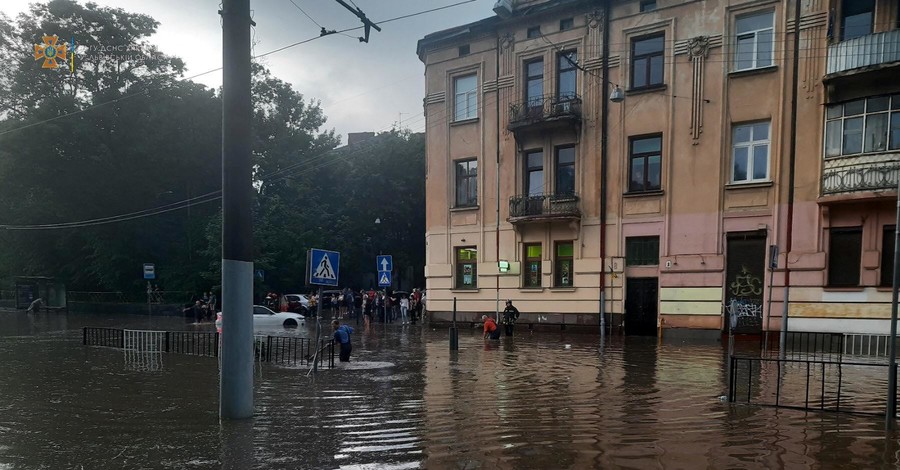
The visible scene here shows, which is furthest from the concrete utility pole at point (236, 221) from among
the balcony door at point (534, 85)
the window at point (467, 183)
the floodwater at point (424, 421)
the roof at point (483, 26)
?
the window at point (467, 183)

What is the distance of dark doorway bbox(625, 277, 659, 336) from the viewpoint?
22312 millimetres

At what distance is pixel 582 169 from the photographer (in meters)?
23.6

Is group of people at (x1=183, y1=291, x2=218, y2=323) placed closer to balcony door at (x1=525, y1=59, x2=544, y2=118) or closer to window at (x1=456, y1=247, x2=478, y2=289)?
window at (x1=456, y1=247, x2=478, y2=289)

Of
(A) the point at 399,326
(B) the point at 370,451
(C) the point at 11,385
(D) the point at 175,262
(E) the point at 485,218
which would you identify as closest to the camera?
(B) the point at 370,451

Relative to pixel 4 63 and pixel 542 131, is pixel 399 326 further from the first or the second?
pixel 4 63

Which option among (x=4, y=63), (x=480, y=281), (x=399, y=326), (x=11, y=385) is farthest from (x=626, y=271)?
(x=4, y=63)

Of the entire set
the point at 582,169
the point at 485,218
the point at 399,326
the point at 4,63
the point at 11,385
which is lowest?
the point at 399,326

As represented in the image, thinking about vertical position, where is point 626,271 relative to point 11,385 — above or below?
above

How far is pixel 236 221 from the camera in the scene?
8.04 metres

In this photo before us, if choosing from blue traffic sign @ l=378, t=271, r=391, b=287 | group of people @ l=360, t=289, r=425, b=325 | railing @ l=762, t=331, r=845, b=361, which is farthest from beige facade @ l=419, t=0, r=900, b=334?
blue traffic sign @ l=378, t=271, r=391, b=287

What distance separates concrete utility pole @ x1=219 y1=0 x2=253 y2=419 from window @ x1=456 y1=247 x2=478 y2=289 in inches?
737

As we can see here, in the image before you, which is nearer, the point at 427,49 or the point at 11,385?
the point at 11,385

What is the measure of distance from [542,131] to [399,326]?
40.9 ft

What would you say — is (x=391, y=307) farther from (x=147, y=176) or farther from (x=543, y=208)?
(x=147, y=176)
